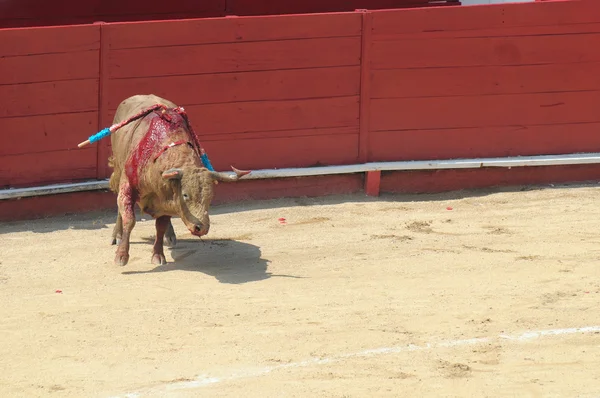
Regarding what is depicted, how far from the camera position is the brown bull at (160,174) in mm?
8523

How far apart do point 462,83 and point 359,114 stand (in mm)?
993

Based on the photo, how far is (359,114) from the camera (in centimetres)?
1110

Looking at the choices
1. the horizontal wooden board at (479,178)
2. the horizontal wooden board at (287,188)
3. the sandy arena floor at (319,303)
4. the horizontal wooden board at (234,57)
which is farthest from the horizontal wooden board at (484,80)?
the sandy arena floor at (319,303)

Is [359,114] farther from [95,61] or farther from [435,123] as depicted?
[95,61]

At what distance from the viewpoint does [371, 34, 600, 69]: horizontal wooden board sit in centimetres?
1103

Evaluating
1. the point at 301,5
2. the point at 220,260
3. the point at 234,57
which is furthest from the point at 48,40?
the point at 301,5

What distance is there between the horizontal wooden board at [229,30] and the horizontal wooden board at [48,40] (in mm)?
170

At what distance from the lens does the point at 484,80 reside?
11211 millimetres

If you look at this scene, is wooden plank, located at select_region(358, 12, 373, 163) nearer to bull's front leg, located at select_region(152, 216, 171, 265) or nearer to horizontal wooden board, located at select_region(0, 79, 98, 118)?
horizontal wooden board, located at select_region(0, 79, 98, 118)

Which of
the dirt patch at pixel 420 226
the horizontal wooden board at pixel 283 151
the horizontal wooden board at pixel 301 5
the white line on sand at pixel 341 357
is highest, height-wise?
the horizontal wooden board at pixel 301 5

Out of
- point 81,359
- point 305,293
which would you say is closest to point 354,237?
point 305,293

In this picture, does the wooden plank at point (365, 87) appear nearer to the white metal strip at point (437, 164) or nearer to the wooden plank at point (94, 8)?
the white metal strip at point (437, 164)

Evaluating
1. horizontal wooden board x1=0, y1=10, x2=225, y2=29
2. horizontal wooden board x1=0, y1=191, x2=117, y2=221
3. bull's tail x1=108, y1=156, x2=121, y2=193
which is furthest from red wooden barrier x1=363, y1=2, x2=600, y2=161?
horizontal wooden board x1=0, y1=10, x2=225, y2=29

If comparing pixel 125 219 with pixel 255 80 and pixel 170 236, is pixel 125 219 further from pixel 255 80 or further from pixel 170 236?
pixel 255 80
